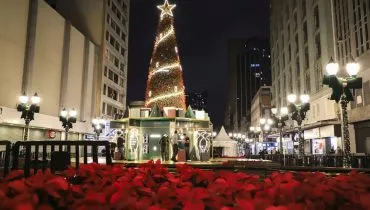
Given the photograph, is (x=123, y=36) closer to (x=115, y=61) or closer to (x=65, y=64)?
(x=115, y=61)

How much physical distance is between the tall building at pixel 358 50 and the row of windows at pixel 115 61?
4039 cm

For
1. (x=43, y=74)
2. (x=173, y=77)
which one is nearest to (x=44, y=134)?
(x=43, y=74)

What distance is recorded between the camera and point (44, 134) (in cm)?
4084

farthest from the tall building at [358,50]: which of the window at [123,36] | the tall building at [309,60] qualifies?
the window at [123,36]

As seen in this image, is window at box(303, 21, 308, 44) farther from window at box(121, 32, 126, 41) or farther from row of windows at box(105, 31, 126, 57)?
window at box(121, 32, 126, 41)

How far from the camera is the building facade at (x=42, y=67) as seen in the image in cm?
3325

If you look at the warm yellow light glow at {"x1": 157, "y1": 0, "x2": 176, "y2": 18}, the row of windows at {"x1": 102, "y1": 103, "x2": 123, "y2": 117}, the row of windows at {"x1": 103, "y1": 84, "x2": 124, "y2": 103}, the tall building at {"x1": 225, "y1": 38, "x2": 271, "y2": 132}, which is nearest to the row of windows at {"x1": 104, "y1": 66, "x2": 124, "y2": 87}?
the row of windows at {"x1": 103, "y1": 84, "x2": 124, "y2": 103}

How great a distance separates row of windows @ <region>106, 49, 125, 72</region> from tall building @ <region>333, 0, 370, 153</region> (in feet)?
133

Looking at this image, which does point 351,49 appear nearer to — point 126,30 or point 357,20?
point 357,20

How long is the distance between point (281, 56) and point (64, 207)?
61.4m

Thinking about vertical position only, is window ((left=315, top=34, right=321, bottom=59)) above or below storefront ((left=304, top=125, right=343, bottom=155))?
above

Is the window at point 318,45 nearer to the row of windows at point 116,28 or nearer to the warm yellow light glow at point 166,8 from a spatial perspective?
the warm yellow light glow at point 166,8

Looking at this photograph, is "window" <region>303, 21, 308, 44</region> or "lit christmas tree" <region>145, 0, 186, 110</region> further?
"window" <region>303, 21, 308, 44</region>

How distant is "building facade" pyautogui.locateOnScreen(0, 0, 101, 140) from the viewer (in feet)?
109
